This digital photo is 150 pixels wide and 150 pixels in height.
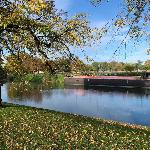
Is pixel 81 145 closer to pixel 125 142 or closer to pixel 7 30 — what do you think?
pixel 125 142

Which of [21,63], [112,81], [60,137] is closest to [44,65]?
[21,63]

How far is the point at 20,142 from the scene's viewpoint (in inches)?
702

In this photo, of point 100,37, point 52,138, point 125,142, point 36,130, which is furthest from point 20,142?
point 100,37

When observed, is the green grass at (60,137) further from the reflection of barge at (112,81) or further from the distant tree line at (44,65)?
the reflection of barge at (112,81)

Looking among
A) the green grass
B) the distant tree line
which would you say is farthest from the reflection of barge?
the green grass

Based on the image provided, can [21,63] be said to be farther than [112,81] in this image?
No

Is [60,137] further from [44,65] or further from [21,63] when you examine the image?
[21,63]

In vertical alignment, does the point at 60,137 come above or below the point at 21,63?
below

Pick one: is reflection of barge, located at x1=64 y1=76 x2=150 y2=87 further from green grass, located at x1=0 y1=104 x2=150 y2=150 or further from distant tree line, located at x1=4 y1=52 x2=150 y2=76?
green grass, located at x1=0 y1=104 x2=150 y2=150

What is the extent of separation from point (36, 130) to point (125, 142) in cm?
518

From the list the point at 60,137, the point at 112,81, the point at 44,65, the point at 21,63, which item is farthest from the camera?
the point at 112,81

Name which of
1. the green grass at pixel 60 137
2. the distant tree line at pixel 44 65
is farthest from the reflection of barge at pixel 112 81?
the green grass at pixel 60 137

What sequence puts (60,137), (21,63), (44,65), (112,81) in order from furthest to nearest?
1. (112,81)
2. (21,63)
3. (44,65)
4. (60,137)

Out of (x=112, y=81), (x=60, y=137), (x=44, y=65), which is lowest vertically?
(x=60, y=137)
